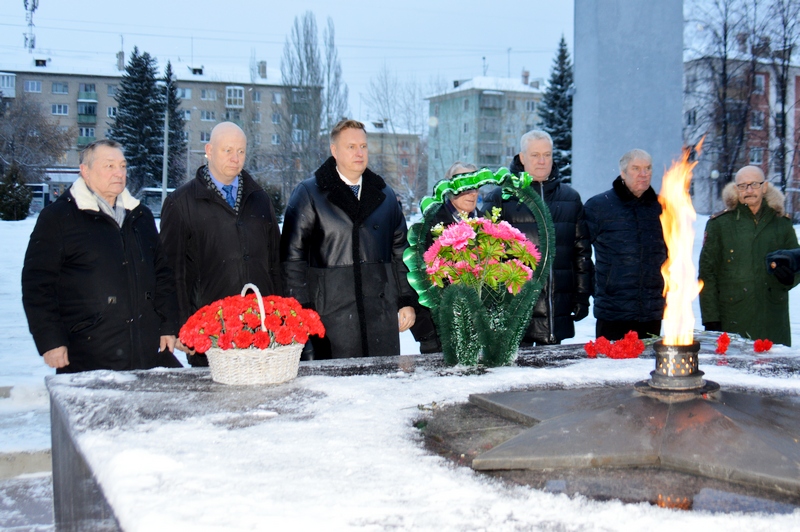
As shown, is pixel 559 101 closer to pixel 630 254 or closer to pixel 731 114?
pixel 731 114

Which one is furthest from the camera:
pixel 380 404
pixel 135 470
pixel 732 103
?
pixel 732 103

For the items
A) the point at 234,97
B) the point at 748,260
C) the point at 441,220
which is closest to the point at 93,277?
the point at 441,220

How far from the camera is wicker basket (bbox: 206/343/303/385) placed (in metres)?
2.82

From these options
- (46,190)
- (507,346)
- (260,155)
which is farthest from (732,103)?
(46,190)

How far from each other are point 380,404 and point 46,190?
144 feet

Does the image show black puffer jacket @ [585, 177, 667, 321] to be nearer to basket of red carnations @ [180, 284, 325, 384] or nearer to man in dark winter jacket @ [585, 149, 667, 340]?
man in dark winter jacket @ [585, 149, 667, 340]

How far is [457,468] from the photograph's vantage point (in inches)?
77.4

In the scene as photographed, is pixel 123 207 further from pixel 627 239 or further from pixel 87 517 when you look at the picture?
pixel 627 239

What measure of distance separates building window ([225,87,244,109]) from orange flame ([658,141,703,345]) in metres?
55.8

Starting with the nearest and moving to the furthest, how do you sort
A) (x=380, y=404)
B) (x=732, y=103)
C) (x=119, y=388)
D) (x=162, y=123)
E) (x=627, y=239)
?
(x=380, y=404), (x=119, y=388), (x=627, y=239), (x=732, y=103), (x=162, y=123)

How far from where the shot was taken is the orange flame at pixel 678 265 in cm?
249

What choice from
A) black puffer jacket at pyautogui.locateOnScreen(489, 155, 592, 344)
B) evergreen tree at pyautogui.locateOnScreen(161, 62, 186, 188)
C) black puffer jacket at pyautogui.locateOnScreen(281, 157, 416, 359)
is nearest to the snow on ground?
black puffer jacket at pyautogui.locateOnScreen(281, 157, 416, 359)

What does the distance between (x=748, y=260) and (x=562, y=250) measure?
3.76 ft

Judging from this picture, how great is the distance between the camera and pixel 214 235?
13.0ft
